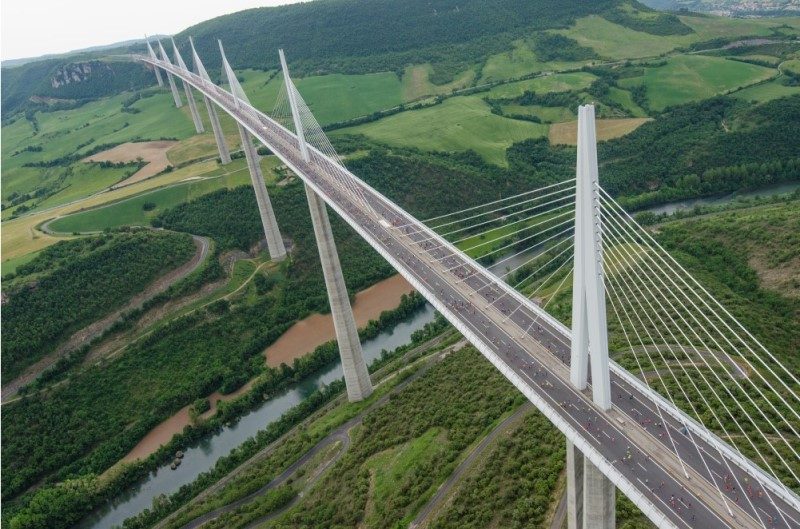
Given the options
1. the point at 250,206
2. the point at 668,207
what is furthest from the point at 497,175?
the point at 250,206

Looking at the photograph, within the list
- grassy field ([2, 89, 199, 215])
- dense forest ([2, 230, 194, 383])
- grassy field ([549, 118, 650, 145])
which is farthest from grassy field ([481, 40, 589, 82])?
dense forest ([2, 230, 194, 383])

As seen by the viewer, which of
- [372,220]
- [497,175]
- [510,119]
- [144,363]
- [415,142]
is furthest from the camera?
[510,119]

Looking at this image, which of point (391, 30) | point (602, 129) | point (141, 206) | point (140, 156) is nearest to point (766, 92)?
point (602, 129)

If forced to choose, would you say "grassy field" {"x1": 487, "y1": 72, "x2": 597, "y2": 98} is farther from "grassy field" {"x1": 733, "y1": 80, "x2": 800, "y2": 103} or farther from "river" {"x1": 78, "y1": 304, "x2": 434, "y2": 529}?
"river" {"x1": 78, "y1": 304, "x2": 434, "y2": 529}

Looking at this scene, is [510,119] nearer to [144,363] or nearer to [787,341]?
[787,341]

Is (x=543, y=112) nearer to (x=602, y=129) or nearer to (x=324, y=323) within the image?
(x=602, y=129)

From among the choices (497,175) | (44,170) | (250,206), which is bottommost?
(497,175)

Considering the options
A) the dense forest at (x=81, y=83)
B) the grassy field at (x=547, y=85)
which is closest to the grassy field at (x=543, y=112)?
the grassy field at (x=547, y=85)
